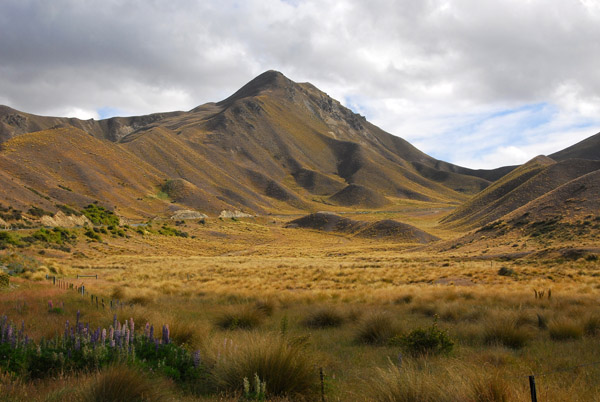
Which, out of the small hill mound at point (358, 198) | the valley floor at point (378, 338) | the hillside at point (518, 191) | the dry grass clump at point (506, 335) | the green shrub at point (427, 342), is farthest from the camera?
the small hill mound at point (358, 198)

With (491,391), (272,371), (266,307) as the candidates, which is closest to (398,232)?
(266,307)

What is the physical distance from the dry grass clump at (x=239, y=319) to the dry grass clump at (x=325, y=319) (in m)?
1.31

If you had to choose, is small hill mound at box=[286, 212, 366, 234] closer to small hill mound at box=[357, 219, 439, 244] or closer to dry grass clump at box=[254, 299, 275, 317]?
small hill mound at box=[357, 219, 439, 244]

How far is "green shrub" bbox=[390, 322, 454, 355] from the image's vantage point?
22.8 ft

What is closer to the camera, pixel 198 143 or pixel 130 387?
pixel 130 387

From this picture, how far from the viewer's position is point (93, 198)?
88812 mm

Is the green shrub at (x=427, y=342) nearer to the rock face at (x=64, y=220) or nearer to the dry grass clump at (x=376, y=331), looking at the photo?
the dry grass clump at (x=376, y=331)

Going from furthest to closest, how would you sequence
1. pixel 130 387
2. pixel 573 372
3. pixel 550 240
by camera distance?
1. pixel 550 240
2. pixel 573 372
3. pixel 130 387

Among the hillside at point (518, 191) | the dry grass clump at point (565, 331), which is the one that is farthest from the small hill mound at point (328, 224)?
the dry grass clump at point (565, 331)

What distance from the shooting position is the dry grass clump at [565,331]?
795 centimetres

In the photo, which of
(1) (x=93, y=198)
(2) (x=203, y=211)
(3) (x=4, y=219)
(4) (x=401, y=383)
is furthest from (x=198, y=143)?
(4) (x=401, y=383)

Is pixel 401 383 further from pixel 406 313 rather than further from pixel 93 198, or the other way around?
pixel 93 198

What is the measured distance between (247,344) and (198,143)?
197m

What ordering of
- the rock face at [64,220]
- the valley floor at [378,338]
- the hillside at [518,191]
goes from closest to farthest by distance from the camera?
the valley floor at [378,338] → the rock face at [64,220] → the hillside at [518,191]
